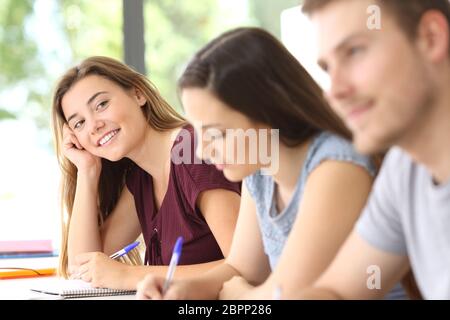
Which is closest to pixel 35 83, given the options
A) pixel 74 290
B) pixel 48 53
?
pixel 48 53

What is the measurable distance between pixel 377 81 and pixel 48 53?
14.7 feet

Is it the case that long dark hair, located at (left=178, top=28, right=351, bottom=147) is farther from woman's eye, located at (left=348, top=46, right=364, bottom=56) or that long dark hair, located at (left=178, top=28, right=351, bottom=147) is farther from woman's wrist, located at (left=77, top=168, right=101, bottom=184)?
woman's wrist, located at (left=77, top=168, right=101, bottom=184)

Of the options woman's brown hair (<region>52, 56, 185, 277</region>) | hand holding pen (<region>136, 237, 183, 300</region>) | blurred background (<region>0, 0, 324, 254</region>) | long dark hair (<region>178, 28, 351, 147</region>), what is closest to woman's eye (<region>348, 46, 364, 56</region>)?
long dark hair (<region>178, 28, 351, 147</region>)

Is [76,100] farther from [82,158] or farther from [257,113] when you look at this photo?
[257,113]

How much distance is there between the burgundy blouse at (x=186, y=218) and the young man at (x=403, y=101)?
102cm

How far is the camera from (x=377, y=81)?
3.12 feet

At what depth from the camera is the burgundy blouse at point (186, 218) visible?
80.8 inches

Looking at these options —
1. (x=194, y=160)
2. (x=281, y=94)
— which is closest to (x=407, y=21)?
(x=281, y=94)

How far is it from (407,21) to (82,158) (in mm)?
1594

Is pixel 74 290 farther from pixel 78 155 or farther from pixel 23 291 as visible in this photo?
pixel 78 155

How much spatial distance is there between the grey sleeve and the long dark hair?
0.27 m

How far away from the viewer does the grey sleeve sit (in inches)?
41.1

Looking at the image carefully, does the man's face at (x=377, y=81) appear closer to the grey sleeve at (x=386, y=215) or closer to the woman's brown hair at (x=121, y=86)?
the grey sleeve at (x=386, y=215)

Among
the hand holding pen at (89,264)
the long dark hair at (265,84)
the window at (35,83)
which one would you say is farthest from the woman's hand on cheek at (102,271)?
the window at (35,83)
